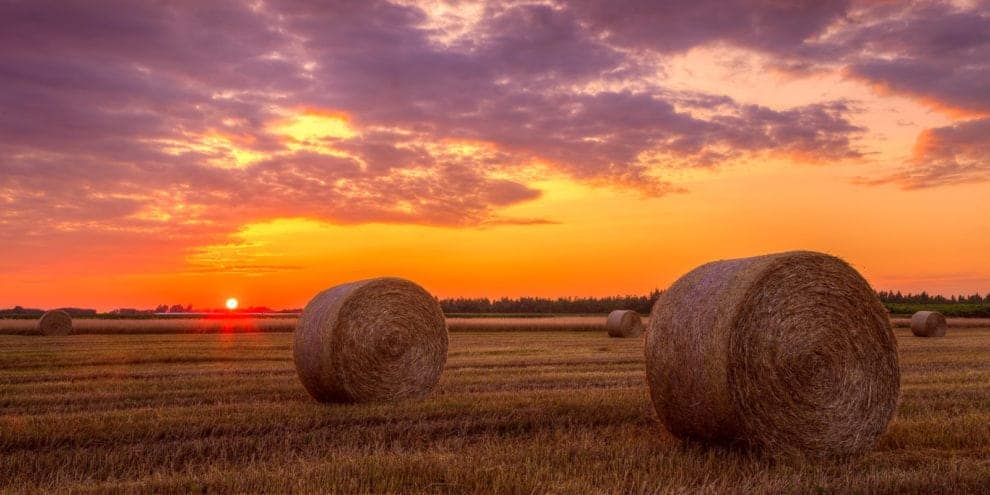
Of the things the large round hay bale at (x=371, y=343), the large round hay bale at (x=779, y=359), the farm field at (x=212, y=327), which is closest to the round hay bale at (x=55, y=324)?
the farm field at (x=212, y=327)

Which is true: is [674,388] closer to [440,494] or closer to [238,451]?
[440,494]

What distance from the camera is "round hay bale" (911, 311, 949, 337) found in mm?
33844

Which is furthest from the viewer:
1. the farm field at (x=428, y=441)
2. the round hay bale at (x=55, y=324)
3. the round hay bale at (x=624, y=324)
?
the round hay bale at (x=55, y=324)

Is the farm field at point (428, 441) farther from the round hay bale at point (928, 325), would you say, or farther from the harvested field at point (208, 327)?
the harvested field at point (208, 327)

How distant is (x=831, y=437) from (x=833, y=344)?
0.99 meters

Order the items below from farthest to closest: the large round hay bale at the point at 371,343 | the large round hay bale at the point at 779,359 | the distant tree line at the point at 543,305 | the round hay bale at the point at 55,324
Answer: the distant tree line at the point at 543,305, the round hay bale at the point at 55,324, the large round hay bale at the point at 371,343, the large round hay bale at the point at 779,359

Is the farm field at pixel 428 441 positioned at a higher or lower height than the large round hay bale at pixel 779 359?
lower

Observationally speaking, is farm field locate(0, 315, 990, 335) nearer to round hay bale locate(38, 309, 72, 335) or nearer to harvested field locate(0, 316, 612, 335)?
harvested field locate(0, 316, 612, 335)

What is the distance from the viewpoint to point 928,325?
33.8 m

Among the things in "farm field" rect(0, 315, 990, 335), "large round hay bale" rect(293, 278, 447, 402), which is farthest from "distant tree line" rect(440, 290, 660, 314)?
"large round hay bale" rect(293, 278, 447, 402)

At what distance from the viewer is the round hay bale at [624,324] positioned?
32.4 m

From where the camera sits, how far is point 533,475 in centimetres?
691

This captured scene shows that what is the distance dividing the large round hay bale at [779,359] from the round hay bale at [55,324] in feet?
104

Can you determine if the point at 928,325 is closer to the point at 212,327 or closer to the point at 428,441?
the point at 428,441
